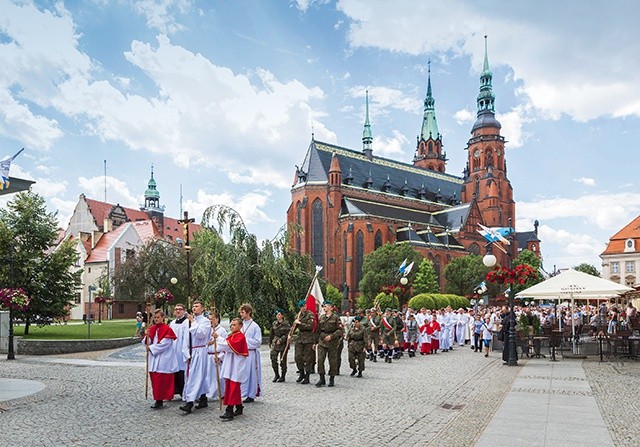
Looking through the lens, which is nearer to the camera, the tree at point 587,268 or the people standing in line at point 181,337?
the people standing in line at point 181,337

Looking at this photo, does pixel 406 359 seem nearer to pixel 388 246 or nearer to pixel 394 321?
pixel 394 321

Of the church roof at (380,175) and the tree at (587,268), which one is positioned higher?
the church roof at (380,175)

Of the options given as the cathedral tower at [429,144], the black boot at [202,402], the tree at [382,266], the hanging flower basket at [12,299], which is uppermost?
the cathedral tower at [429,144]

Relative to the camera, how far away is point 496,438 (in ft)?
27.3

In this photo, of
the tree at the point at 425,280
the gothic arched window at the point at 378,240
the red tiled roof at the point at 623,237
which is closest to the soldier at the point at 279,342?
the tree at the point at 425,280

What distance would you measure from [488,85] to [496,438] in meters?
101

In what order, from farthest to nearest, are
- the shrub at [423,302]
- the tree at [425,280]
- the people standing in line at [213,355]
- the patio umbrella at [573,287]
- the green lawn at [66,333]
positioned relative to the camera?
1. the tree at [425,280]
2. the shrub at [423,302]
3. the green lawn at [66,333]
4. the patio umbrella at [573,287]
5. the people standing in line at [213,355]

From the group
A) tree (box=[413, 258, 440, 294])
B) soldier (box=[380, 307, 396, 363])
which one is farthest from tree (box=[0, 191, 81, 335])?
tree (box=[413, 258, 440, 294])

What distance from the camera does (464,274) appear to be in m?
76.8

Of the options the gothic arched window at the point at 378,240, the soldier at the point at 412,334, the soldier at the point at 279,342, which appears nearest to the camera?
the soldier at the point at 279,342

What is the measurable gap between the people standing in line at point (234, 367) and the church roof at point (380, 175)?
249 ft

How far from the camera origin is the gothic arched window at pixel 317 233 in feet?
273

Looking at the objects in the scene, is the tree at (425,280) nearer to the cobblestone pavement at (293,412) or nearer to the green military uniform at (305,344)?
the cobblestone pavement at (293,412)

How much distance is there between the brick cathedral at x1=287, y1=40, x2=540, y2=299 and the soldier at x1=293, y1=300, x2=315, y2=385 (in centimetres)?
5721
